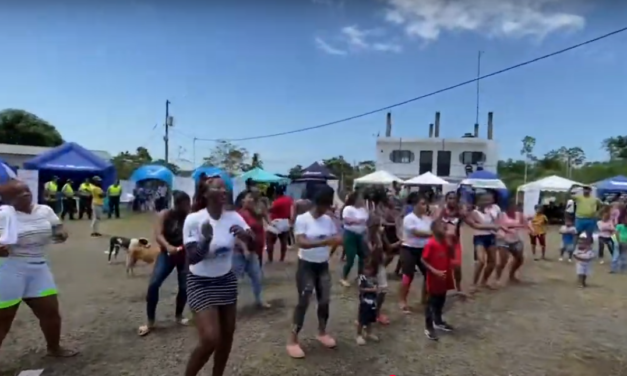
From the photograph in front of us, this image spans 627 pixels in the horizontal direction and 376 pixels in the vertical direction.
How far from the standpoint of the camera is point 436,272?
213 inches

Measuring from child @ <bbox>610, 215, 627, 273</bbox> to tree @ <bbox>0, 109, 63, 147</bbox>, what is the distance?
5411cm

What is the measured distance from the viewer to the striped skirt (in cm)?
358

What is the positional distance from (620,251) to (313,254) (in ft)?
26.5

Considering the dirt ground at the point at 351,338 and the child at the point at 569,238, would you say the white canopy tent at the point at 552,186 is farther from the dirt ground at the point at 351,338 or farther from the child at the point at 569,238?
the dirt ground at the point at 351,338

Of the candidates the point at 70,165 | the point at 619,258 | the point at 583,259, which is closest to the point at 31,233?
the point at 583,259

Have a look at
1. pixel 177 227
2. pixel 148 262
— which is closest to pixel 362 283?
pixel 177 227

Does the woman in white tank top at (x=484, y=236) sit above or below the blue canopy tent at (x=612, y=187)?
below

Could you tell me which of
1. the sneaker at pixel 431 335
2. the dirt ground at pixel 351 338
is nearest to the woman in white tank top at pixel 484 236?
the dirt ground at pixel 351 338

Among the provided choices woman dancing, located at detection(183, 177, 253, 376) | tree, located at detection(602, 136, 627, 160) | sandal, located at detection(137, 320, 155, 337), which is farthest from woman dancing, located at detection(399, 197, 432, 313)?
tree, located at detection(602, 136, 627, 160)

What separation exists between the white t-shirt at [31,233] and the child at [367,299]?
272 centimetres

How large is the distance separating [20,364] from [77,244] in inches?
331

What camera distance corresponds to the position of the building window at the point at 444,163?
44.2m

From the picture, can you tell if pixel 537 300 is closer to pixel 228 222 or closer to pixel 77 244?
pixel 228 222

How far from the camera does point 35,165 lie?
2145 centimetres
